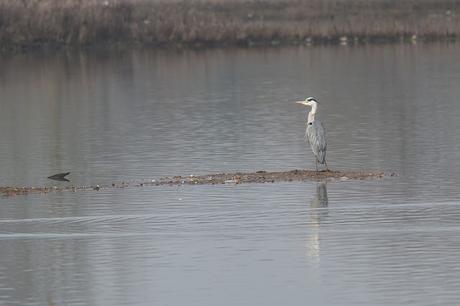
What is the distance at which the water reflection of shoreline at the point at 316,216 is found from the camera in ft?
55.0

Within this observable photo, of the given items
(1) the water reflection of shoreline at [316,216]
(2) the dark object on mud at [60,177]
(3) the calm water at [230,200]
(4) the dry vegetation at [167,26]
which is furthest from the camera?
(4) the dry vegetation at [167,26]

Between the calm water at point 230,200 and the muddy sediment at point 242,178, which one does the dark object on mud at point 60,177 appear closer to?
the calm water at point 230,200

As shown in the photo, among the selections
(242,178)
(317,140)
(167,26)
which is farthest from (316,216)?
(167,26)

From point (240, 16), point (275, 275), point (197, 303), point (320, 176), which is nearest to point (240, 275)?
point (275, 275)

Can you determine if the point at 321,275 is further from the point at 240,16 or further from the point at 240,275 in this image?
the point at 240,16

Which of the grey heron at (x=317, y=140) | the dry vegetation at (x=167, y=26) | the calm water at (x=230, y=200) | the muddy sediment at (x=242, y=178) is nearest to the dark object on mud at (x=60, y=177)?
the calm water at (x=230, y=200)

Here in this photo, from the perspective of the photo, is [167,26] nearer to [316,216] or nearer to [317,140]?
[317,140]

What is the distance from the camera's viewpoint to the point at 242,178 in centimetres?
2289

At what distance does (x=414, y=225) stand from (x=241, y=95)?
80.2 feet

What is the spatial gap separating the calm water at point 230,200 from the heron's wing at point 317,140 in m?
1.09

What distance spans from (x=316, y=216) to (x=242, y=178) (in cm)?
383

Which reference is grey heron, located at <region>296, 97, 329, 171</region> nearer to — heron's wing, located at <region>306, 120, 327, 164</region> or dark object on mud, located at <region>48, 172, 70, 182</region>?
heron's wing, located at <region>306, 120, 327, 164</region>

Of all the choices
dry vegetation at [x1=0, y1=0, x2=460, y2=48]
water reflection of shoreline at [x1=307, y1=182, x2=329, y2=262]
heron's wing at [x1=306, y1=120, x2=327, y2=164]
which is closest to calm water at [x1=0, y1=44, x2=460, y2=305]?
water reflection of shoreline at [x1=307, y1=182, x2=329, y2=262]

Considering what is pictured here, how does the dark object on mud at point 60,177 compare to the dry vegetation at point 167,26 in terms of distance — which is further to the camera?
the dry vegetation at point 167,26
